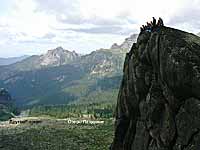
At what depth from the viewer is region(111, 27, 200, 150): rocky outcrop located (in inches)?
1505

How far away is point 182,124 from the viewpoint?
3900cm

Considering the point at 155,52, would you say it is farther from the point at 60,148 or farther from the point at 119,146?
the point at 60,148

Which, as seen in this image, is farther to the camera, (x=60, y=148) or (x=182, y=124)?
(x=60, y=148)

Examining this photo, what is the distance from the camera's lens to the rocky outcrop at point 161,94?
38.2m

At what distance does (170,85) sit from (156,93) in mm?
3841

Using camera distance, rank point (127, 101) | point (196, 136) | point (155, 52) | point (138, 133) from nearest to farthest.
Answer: point (196, 136) → point (155, 52) → point (138, 133) → point (127, 101)

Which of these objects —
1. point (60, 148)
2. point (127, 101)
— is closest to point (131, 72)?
point (127, 101)

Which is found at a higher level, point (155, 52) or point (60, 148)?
point (155, 52)

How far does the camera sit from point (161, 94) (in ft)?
142

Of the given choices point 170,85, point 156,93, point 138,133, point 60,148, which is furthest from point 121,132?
point 60,148

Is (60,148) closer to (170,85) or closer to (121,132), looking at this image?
(121,132)

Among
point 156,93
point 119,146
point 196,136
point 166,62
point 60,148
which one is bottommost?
point 60,148

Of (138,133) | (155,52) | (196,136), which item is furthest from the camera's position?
(138,133)

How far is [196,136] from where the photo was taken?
37.3 metres
